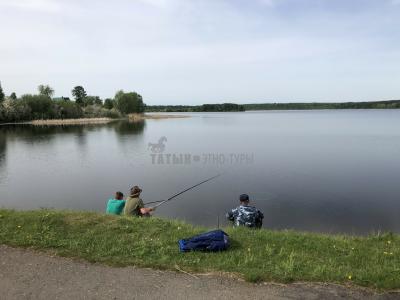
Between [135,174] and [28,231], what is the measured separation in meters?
14.9

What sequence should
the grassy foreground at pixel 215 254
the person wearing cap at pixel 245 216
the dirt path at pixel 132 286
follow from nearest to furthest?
1. the dirt path at pixel 132 286
2. the grassy foreground at pixel 215 254
3. the person wearing cap at pixel 245 216

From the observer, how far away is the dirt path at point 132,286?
17.1 feet

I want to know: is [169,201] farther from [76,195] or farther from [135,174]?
[135,174]

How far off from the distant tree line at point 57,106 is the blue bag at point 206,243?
104 m

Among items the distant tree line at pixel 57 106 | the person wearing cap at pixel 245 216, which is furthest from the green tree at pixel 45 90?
the person wearing cap at pixel 245 216

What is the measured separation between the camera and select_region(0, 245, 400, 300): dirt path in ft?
17.1

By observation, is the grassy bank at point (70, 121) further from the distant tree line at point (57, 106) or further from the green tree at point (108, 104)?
the green tree at point (108, 104)

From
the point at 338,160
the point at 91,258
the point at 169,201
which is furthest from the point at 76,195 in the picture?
the point at 338,160

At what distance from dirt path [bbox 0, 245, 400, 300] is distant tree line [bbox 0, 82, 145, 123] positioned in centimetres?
10369

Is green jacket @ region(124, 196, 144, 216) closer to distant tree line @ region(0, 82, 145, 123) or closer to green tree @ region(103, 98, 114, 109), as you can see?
distant tree line @ region(0, 82, 145, 123)

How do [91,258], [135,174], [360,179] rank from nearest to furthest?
[91,258] → [360,179] → [135,174]

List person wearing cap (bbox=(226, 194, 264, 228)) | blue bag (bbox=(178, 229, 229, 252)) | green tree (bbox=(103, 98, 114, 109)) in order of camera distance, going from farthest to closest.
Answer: green tree (bbox=(103, 98, 114, 109)), person wearing cap (bbox=(226, 194, 264, 228)), blue bag (bbox=(178, 229, 229, 252))

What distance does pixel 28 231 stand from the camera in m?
7.91

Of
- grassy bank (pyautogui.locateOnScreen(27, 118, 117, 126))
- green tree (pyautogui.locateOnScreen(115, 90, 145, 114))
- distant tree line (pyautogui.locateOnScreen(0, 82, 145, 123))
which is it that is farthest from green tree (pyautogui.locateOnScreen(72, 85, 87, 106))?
grassy bank (pyautogui.locateOnScreen(27, 118, 117, 126))
